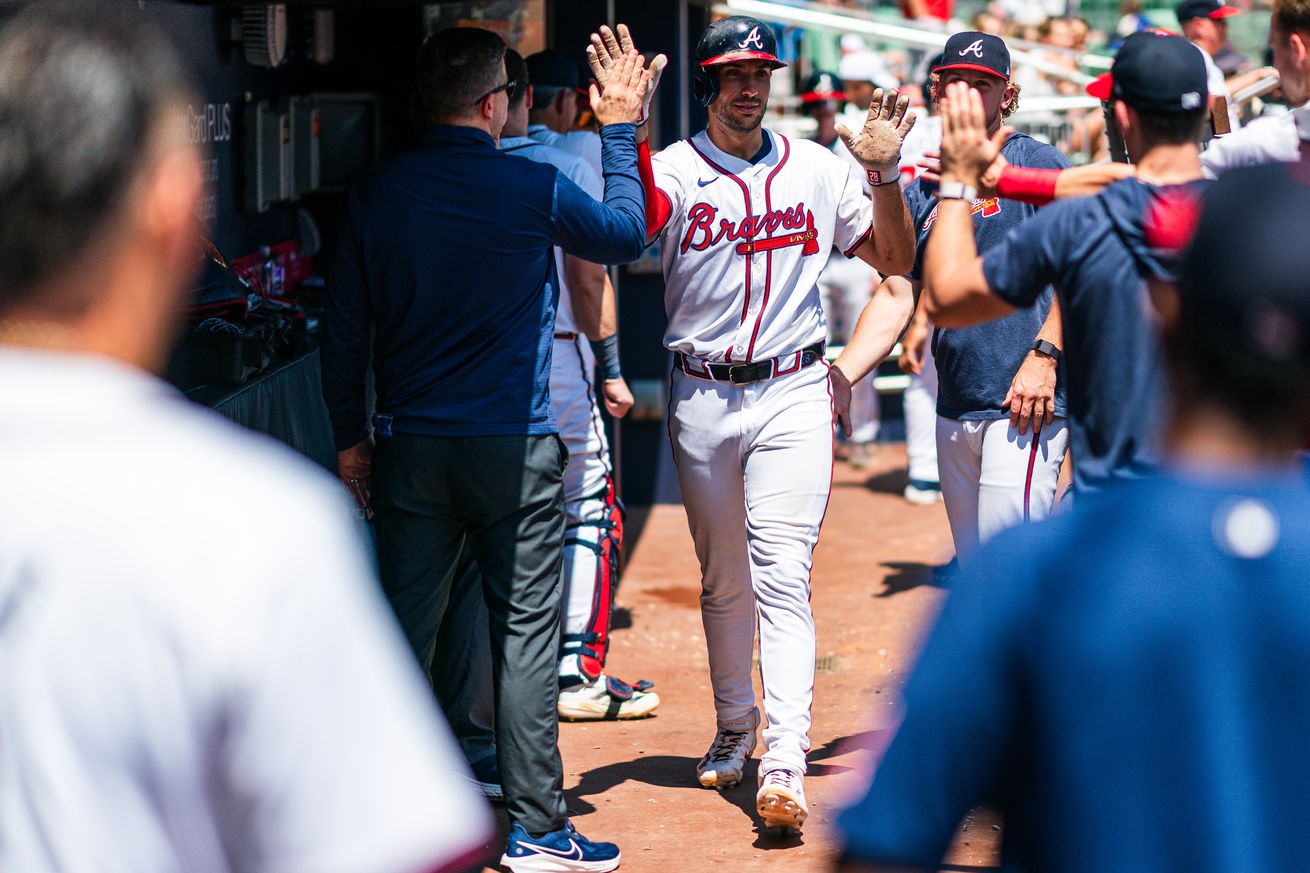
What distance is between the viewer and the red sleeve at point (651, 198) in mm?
4059

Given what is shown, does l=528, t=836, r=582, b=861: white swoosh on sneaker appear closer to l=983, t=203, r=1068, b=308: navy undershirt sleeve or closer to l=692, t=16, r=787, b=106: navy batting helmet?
l=983, t=203, r=1068, b=308: navy undershirt sleeve

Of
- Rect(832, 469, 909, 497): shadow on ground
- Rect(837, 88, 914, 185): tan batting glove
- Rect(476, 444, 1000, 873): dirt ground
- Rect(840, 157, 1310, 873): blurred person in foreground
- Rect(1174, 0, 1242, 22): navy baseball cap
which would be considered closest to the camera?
Rect(840, 157, 1310, 873): blurred person in foreground

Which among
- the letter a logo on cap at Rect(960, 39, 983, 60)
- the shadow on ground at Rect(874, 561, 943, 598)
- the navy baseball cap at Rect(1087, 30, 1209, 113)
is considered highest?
the letter a logo on cap at Rect(960, 39, 983, 60)

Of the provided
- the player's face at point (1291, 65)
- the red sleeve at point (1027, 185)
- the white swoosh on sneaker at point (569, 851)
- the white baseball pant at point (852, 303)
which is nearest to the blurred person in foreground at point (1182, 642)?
the red sleeve at point (1027, 185)

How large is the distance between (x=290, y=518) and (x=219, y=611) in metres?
0.09

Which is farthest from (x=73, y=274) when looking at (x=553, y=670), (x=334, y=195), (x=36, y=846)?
(x=334, y=195)

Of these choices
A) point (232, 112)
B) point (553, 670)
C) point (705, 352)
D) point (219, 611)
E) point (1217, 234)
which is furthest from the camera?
point (232, 112)

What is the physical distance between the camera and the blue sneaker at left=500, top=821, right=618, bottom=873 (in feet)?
12.8

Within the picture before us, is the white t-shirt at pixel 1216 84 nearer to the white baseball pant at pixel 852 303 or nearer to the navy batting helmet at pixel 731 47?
the navy batting helmet at pixel 731 47

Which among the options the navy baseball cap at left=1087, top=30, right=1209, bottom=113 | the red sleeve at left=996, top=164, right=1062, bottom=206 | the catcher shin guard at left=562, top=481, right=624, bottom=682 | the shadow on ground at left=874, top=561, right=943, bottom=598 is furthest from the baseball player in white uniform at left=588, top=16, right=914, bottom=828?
the shadow on ground at left=874, top=561, right=943, bottom=598

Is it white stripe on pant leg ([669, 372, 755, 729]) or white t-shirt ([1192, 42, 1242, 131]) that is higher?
white t-shirt ([1192, 42, 1242, 131])

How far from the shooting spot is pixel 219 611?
3.79ft

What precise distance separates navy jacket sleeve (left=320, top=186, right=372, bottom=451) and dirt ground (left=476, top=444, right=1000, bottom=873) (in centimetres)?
131

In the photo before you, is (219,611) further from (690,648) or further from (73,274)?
(690,648)
